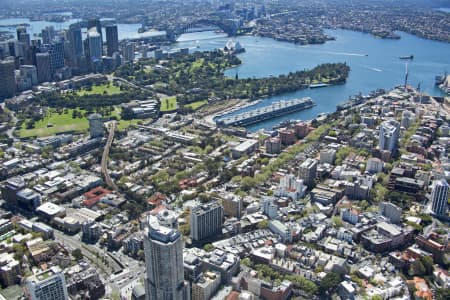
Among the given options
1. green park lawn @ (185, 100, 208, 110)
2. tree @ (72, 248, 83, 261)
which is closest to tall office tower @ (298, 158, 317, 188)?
tree @ (72, 248, 83, 261)

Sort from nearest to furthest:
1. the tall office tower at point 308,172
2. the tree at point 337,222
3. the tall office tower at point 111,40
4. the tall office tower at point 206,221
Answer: the tall office tower at point 206,221 → the tree at point 337,222 → the tall office tower at point 308,172 → the tall office tower at point 111,40

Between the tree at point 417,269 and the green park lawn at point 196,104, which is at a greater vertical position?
the green park lawn at point 196,104

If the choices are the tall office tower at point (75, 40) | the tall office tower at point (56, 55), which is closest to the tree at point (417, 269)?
the tall office tower at point (56, 55)

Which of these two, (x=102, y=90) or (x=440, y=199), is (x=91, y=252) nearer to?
(x=440, y=199)

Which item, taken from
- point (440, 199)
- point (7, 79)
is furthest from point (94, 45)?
point (440, 199)

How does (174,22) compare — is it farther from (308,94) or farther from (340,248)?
(340,248)

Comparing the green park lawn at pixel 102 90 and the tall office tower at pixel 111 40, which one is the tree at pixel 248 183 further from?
the tall office tower at pixel 111 40

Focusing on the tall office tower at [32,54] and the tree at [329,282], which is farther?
the tall office tower at [32,54]
